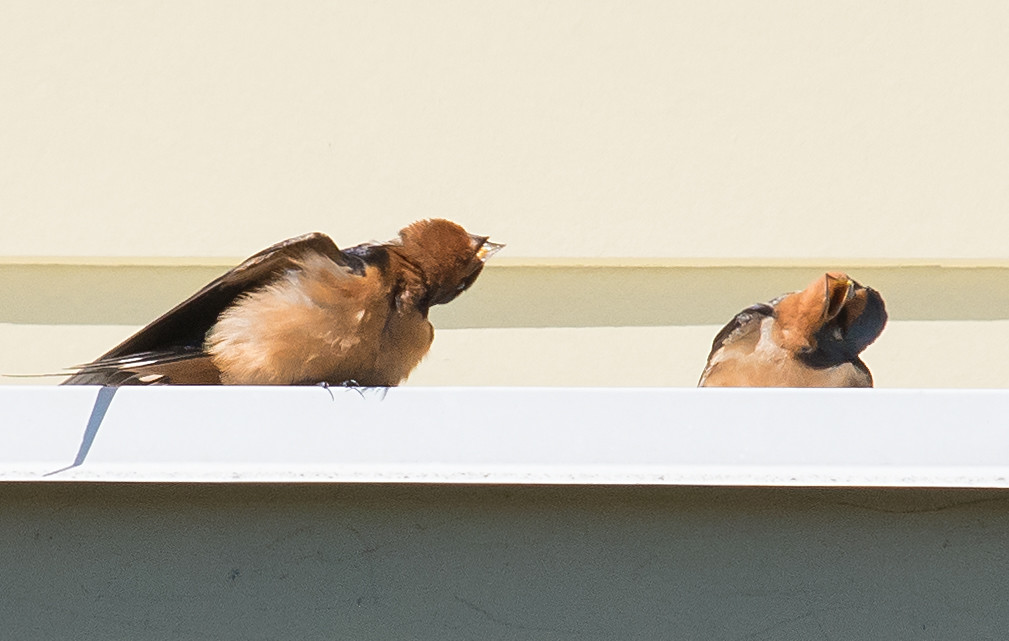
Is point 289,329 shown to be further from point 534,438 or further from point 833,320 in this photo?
point 833,320

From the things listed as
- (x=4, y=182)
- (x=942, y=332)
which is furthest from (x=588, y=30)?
(x=4, y=182)

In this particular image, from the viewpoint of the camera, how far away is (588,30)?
2.54 meters

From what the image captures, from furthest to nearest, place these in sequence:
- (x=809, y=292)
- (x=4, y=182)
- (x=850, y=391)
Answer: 1. (x=4, y=182)
2. (x=809, y=292)
3. (x=850, y=391)

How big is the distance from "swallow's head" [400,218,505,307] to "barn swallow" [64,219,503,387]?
0.04 metres

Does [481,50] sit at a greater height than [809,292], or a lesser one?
greater

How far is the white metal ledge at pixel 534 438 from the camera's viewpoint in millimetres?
1101

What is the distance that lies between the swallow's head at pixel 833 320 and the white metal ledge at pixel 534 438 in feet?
3.76

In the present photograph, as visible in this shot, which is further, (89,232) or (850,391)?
(89,232)

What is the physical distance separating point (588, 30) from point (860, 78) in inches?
23.7

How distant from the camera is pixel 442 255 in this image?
195 centimetres

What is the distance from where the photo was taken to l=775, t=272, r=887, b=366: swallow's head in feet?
7.35

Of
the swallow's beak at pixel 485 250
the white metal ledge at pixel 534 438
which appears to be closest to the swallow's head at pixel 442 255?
the swallow's beak at pixel 485 250

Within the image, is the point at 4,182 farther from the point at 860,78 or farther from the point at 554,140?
the point at 860,78

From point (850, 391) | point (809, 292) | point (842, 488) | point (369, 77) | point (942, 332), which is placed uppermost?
point (369, 77)
